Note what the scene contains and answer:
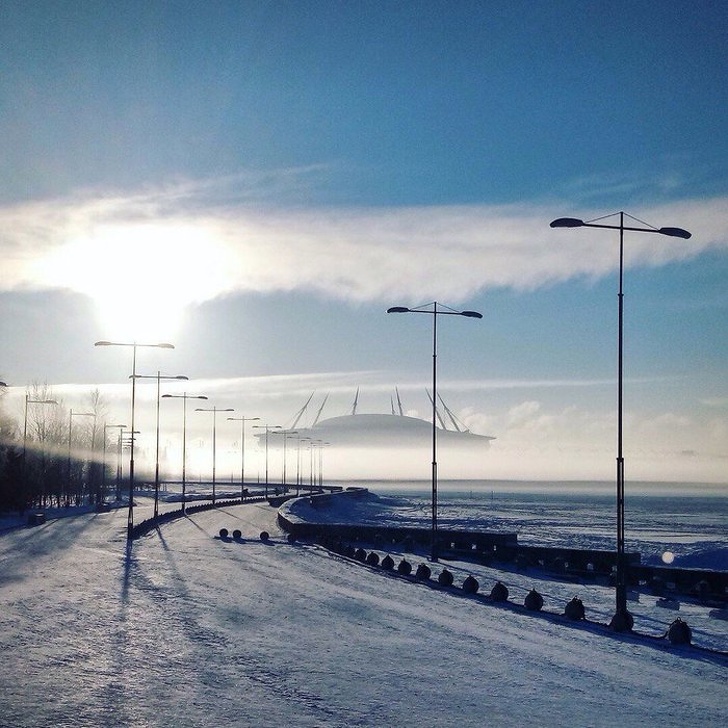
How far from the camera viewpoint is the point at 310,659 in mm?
17969

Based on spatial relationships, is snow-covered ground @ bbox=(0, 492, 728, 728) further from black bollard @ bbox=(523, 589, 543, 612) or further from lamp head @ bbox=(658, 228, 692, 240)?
lamp head @ bbox=(658, 228, 692, 240)

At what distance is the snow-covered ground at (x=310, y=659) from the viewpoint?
13.8m

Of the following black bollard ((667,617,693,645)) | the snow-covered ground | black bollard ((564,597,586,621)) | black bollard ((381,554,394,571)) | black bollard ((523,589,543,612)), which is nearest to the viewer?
the snow-covered ground

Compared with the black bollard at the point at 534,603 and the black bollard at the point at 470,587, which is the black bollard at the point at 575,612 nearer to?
the black bollard at the point at 534,603

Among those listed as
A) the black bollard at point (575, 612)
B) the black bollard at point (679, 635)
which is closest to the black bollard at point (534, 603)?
the black bollard at point (575, 612)

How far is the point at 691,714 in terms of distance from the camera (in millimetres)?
14727

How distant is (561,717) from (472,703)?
1.51 metres

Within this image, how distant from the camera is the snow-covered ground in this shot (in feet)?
45.3

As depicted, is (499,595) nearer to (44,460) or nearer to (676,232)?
(676,232)

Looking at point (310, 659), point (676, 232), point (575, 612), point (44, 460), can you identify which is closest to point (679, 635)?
point (575, 612)

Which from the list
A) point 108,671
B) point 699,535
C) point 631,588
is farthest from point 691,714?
point 699,535

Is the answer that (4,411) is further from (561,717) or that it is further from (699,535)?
(561,717)

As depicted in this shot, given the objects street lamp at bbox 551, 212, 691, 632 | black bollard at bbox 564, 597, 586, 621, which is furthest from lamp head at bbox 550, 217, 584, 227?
black bollard at bbox 564, 597, 586, 621

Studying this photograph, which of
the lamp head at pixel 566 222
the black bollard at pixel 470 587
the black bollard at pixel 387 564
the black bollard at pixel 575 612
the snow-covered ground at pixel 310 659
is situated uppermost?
the lamp head at pixel 566 222
